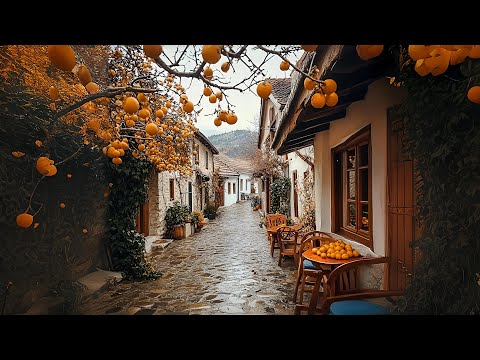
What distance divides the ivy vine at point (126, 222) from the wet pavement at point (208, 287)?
0.91 feet

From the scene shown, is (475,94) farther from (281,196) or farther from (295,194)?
(281,196)

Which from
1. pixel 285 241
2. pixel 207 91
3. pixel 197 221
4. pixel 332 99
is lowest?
pixel 197 221

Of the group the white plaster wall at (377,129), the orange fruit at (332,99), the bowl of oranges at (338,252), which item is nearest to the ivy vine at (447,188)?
the orange fruit at (332,99)

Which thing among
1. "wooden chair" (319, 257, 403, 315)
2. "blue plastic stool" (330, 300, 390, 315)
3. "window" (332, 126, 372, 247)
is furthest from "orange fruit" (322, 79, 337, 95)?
"window" (332, 126, 372, 247)

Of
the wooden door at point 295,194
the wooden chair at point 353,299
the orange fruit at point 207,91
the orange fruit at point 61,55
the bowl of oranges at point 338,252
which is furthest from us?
the wooden door at point 295,194

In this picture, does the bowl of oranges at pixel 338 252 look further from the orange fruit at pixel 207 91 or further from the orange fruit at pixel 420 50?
the orange fruit at pixel 420 50

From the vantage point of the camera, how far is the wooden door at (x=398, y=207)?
2088 mm

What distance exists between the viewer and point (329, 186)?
4.27 meters

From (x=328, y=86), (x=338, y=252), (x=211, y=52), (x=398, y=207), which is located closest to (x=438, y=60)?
(x=328, y=86)

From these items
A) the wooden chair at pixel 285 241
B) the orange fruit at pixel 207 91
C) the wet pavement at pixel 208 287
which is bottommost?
the wet pavement at pixel 208 287

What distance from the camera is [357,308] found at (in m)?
2.06

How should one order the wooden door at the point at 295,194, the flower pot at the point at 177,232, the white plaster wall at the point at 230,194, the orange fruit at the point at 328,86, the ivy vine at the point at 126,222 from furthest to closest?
the white plaster wall at the point at 230,194, the flower pot at the point at 177,232, the wooden door at the point at 295,194, the ivy vine at the point at 126,222, the orange fruit at the point at 328,86

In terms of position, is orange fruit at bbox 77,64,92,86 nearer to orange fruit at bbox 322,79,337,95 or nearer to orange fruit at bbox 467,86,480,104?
orange fruit at bbox 322,79,337,95

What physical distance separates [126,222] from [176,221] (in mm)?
3698
